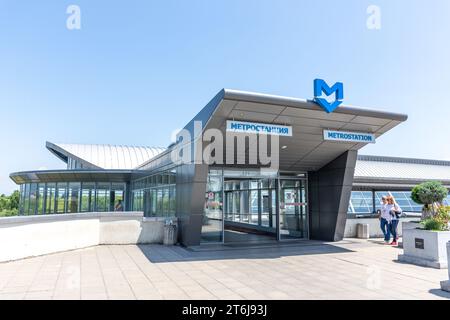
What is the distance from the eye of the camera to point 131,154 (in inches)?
1646

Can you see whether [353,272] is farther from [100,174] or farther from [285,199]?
[100,174]

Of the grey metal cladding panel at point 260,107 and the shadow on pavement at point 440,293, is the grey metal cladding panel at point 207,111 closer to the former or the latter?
the grey metal cladding panel at point 260,107

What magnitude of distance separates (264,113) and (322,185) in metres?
5.35

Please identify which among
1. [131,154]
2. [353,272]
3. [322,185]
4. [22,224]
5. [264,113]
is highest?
[131,154]

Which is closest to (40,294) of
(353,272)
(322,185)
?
(353,272)

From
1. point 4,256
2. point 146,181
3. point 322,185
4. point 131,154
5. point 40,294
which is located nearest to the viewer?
point 40,294

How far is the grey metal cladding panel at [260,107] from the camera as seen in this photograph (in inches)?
347

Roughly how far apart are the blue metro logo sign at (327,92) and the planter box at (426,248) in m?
3.81

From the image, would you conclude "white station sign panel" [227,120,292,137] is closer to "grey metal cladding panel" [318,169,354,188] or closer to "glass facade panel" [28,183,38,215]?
"grey metal cladding panel" [318,169,354,188]

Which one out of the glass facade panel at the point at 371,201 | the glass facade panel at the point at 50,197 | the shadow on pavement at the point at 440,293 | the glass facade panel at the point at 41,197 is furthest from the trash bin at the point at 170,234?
the glass facade panel at the point at 41,197

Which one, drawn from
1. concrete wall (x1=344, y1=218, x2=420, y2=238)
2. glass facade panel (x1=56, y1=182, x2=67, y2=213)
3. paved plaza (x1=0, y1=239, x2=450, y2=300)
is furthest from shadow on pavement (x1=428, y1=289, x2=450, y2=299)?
glass facade panel (x1=56, y1=182, x2=67, y2=213)

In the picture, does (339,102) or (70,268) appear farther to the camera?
(339,102)

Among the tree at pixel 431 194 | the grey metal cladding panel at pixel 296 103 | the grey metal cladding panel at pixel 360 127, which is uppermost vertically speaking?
the grey metal cladding panel at pixel 296 103

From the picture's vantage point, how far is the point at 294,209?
1392 cm
